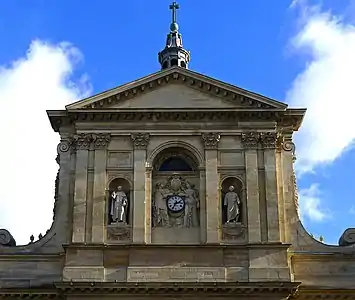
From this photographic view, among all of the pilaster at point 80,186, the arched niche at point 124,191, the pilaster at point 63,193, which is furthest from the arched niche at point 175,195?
the pilaster at point 63,193

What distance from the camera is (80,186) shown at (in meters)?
22.6

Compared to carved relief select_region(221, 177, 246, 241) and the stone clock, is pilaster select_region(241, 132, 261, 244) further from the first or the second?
the stone clock

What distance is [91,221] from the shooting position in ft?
73.1

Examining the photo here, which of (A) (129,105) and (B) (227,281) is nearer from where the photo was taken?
(B) (227,281)

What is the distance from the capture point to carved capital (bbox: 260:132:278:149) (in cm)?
2303

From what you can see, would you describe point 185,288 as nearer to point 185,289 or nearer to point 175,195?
point 185,289

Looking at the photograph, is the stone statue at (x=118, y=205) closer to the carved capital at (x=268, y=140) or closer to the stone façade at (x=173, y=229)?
the stone façade at (x=173, y=229)

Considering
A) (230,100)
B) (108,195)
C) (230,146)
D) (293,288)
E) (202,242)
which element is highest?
(230,100)

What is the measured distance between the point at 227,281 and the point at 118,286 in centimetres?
282

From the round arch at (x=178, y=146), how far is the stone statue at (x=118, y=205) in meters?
1.21

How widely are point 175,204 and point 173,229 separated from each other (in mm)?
733

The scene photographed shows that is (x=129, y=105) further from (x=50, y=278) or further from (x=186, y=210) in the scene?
(x=50, y=278)

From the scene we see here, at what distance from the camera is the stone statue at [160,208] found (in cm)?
2245

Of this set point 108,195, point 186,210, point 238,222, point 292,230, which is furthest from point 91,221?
point 292,230
